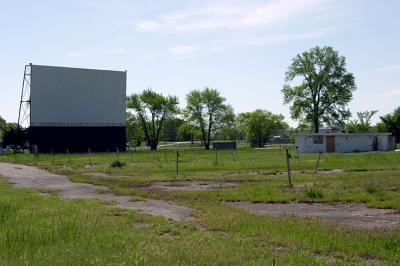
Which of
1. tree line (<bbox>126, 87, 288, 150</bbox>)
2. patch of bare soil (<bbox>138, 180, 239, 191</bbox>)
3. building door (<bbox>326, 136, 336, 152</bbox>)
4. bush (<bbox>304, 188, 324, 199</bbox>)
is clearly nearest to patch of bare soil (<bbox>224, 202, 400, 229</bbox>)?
bush (<bbox>304, 188, 324, 199</bbox>)

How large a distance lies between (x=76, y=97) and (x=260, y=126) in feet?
140

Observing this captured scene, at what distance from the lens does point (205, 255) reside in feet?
26.1

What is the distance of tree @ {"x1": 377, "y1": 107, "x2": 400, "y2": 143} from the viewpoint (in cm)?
10969

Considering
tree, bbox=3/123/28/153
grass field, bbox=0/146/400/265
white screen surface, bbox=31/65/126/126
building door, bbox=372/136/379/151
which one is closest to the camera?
grass field, bbox=0/146/400/265

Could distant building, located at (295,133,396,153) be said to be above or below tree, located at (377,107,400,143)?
below

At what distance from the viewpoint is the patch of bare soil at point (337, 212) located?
12.4m

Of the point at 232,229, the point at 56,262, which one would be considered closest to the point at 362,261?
the point at 232,229

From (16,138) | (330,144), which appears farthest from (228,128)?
(16,138)

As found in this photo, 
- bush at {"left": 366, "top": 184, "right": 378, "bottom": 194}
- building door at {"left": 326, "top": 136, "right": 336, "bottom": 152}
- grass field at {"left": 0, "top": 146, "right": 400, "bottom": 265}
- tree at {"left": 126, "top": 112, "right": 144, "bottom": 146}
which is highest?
tree at {"left": 126, "top": 112, "right": 144, "bottom": 146}

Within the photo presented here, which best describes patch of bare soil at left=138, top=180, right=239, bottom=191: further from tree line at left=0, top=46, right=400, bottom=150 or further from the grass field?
tree line at left=0, top=46, right=400, bottom=150

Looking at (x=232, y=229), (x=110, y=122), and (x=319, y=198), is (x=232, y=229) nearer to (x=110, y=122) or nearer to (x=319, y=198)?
(x=319, y=198)

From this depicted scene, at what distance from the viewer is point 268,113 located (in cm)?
11338

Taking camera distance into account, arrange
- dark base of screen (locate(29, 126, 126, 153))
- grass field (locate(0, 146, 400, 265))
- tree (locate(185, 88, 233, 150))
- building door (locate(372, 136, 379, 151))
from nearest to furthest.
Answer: grass field (locate(0, 146, 400, 265)), building door (locate(372, 136, 379, 151)), dark base of screen (locate(29, 126, 126, 153)), tree (locate(185, 88, 233, 150))

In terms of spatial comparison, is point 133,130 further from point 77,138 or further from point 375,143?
point 375,143
